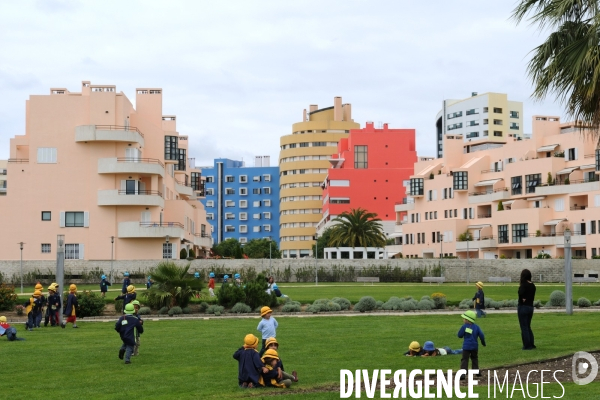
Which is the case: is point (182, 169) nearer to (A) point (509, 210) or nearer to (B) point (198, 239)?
(B) point (198, 239)

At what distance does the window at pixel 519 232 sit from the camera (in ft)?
335

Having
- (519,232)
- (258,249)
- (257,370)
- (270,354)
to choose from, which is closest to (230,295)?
(270,354)

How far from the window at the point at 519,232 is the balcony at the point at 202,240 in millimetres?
35341

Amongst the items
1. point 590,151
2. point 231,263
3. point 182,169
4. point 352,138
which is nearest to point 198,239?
point 182,169

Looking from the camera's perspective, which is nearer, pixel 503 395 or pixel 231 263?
pixel 503 395

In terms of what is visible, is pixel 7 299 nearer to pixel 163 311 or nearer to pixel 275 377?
pixel 163 311

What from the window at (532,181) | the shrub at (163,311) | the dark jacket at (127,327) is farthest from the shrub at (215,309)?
the window at (532,181)

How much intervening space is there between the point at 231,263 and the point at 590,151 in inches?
1588

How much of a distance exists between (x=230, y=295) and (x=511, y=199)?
67090 mm

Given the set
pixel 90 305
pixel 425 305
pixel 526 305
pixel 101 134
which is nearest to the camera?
pixel 526 305

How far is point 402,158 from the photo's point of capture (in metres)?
159

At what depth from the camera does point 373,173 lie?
156 meters

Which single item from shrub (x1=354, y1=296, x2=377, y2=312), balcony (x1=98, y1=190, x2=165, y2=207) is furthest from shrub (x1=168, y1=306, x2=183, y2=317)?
balcony (x1=98, y1=190, x2=165, y2=207)

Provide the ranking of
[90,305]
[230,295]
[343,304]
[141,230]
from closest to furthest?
[90,305], [343,304], [230,295], [141,230]
